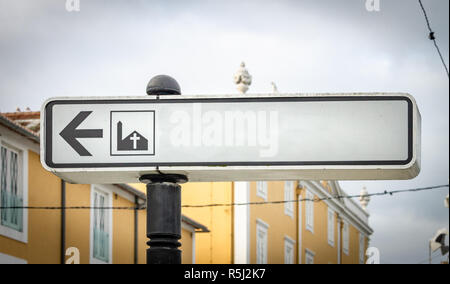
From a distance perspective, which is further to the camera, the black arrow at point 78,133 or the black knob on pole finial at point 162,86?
the black knob on pole finial at point 162,86

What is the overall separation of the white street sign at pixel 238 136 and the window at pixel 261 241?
28202 mm

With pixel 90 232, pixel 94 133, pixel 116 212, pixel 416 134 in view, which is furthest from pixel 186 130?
pixel 116 212

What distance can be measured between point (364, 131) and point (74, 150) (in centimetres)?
107

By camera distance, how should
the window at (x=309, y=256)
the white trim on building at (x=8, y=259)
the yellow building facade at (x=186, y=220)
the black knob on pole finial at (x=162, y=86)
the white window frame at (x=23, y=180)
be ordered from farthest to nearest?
the window at (x=309, y=256) < the yellow building facade at (x=186, y=220) < the white window frame at (x=23, y=180) < the white trim on building at (x=8, y=259) < the black knob on pole finial at (x=162, y=86)

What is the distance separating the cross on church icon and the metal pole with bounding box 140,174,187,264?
11 centimetres

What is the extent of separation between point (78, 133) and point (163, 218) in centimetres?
45

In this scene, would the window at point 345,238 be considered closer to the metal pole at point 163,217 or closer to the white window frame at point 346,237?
the white window frame at point 346,237

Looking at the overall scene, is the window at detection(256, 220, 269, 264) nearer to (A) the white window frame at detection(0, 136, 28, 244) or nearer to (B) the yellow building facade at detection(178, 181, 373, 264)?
(B) the yellow building facade at detection(178, 181, 373, 264)

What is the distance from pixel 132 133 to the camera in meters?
3.03

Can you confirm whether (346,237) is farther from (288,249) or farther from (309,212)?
(288,249)

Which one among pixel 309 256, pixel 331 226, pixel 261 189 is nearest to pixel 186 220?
pixel 261 189

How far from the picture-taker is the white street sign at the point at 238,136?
2998 mm

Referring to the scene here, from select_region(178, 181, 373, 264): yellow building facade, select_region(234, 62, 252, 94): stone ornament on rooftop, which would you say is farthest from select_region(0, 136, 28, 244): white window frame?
select_region(234, 62, 252, 94): stone ornament on rooftop

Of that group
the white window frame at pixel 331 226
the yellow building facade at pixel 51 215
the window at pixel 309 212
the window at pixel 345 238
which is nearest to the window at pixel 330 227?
the white window frame at pixel 331 226
